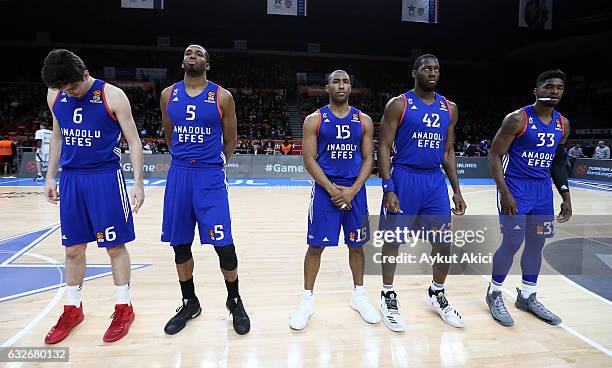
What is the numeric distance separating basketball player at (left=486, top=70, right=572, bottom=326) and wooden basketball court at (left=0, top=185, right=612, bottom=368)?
30cm

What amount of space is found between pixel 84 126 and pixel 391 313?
8.10ft

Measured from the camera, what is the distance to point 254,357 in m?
2.45

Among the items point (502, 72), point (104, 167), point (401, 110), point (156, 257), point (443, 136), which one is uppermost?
point (502, 72)

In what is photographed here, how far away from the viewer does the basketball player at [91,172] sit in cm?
255

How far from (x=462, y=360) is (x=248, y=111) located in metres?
20.5

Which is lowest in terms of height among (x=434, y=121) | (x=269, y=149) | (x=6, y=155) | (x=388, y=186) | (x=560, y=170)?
(x=6, y=155)

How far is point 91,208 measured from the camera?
2596 mm

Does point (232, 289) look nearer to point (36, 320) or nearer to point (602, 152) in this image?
point (36, 320)

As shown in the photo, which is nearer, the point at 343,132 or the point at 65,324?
the point at 65,324

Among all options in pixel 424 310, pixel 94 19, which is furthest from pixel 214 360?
pixel 94 19

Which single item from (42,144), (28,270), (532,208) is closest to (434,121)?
(532,208)

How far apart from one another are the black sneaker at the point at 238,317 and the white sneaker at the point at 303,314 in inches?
12.4

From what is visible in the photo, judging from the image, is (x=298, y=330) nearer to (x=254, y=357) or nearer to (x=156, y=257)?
(x=254, y=357)

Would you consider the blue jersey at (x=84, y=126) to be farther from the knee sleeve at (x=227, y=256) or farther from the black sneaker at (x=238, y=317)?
the black sneaker at (x=238, y=317)
